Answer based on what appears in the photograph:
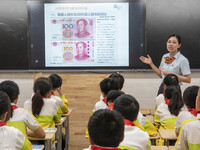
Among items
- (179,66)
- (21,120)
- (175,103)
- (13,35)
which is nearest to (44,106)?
(21,120)

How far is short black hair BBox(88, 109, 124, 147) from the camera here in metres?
1.28

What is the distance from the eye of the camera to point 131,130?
5.93 ft

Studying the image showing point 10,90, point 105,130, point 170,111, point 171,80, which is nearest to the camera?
point 105,130

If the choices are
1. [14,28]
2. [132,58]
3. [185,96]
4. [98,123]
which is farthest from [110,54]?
[98,123]

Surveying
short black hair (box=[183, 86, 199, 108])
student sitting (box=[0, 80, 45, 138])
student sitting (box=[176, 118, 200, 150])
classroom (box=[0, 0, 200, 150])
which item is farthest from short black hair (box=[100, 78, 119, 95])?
classroom (box=[0, 0, 200, 150])

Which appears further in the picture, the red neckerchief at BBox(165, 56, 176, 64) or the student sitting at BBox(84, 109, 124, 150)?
the red neckerchief at BBox(165, 56, 176, 64)

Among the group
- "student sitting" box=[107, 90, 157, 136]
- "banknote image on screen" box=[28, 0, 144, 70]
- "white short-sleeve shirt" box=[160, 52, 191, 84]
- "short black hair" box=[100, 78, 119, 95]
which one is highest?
"banknote image on screen" box=[28, 0, 144, 70]

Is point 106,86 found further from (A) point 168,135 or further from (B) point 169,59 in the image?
(B) point 169,59

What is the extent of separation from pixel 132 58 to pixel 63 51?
127 centimetres

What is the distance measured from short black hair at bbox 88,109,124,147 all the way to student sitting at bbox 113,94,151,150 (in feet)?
1.51

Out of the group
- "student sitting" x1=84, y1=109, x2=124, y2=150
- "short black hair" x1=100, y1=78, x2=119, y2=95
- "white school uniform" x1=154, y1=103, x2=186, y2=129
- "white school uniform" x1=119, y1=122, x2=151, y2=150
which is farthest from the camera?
"short black hair" x1=100, y1=78, x2=119, y2=95

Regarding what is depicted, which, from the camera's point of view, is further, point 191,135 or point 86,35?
point 86,35

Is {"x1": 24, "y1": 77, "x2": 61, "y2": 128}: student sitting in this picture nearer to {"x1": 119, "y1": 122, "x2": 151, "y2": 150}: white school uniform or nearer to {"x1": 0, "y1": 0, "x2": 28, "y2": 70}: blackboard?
{"x1": 119, "y1": 122, "x2": 151, "y2": 150}: white school uniform

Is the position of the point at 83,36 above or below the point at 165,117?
above
